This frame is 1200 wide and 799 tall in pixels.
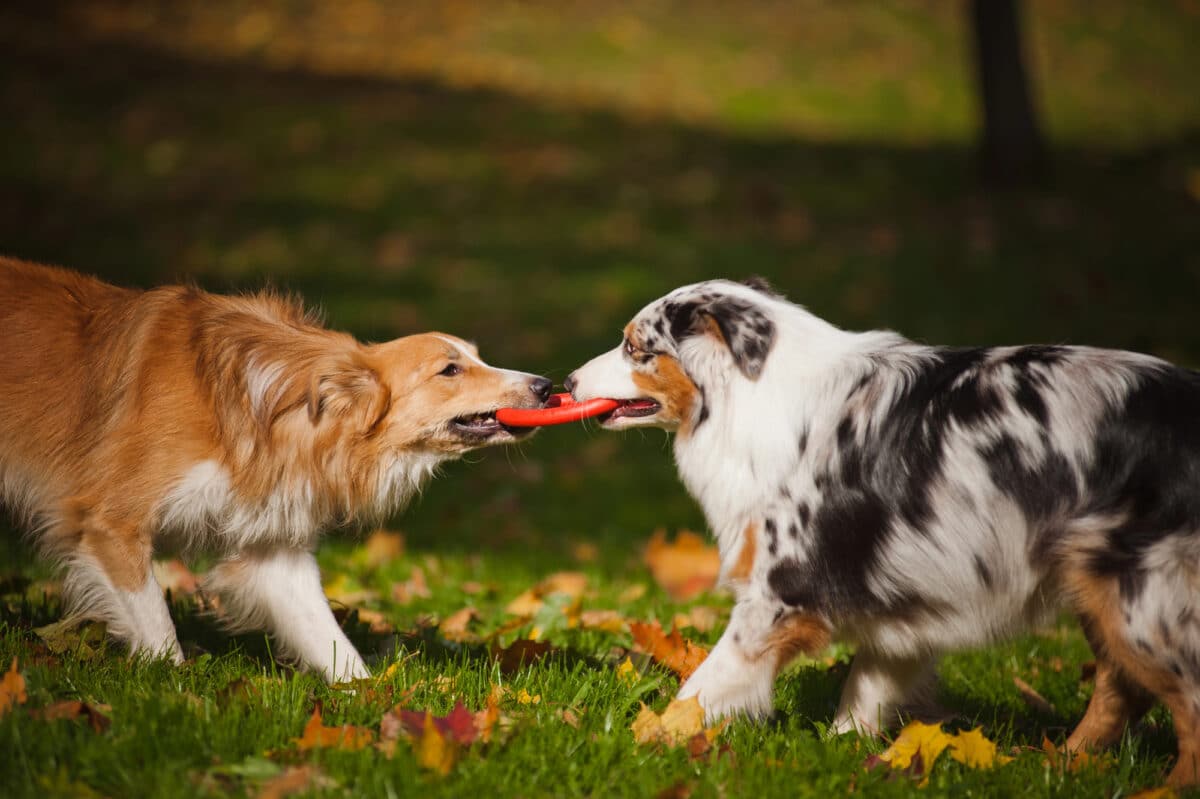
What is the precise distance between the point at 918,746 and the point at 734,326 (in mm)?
1644

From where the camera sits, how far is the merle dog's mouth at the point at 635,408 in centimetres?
457

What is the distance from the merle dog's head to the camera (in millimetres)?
4359

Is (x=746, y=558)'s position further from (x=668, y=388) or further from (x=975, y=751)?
(x=975, y=751)

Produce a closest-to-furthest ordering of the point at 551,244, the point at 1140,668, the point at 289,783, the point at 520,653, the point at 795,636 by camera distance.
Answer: the point at 289,783 → the point at 1140,668 → the point at 795,636 → the point at 520,653 → the point at 551,244

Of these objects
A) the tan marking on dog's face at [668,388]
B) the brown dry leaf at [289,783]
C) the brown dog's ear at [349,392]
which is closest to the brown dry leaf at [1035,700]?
the tan marking on dog's face at [668,388]

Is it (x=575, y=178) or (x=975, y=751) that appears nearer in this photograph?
(x=975, y=751)

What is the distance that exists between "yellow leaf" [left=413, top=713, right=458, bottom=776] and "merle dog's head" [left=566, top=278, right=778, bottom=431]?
1.54m

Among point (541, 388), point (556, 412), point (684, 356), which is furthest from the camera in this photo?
point (541, 388)

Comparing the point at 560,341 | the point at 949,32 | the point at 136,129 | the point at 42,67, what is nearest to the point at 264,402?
the point at 560,341

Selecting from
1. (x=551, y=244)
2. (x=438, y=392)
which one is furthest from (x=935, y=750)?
(x=551, y=244)

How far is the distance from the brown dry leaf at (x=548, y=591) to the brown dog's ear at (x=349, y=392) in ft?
5.11

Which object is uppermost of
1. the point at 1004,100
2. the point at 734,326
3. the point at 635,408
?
the point at 1004,100

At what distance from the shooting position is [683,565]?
7.27m

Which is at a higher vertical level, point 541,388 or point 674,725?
point 541,388
